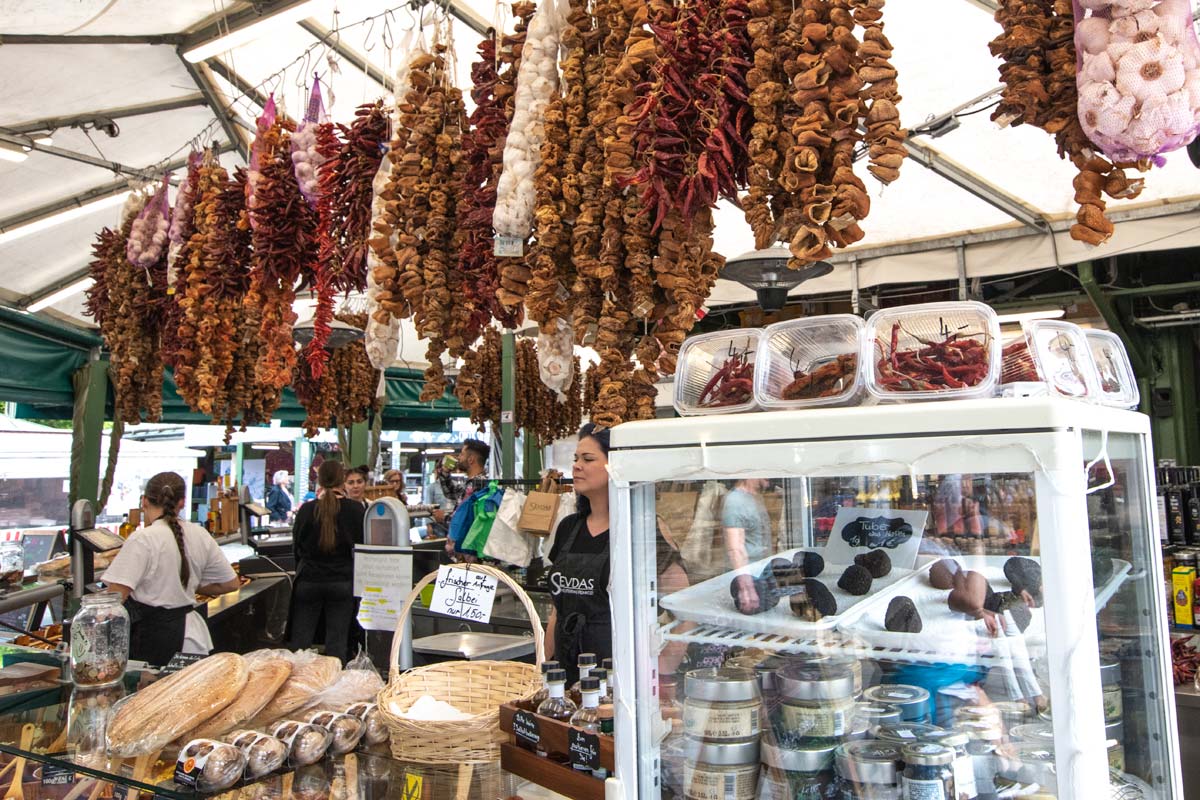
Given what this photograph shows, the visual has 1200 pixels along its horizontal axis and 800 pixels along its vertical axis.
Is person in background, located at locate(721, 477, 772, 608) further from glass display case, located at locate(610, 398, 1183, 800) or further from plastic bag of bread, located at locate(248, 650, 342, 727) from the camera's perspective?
plastic bag of bread, located at locate(248, 650, 342, 727)

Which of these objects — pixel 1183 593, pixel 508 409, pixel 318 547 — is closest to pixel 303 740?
pixel 318 547

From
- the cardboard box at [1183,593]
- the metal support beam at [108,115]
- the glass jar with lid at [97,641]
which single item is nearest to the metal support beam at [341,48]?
the metal support beam at [108,115]

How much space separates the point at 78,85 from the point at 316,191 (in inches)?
Answer: 85.7

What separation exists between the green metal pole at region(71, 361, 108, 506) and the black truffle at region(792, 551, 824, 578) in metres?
5.12

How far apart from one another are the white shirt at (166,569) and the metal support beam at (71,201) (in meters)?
2.53

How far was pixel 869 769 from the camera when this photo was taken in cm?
121

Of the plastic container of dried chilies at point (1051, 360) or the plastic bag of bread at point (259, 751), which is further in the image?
the plastic bag of bread at point (259, 751)

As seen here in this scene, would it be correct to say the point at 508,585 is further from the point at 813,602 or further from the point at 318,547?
the point at 318,547

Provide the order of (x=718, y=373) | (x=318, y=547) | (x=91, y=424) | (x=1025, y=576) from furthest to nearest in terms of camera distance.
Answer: (x=91, y=424) → (x=318, y=547) → (x=718, y=373) → (x=1025, y=576)

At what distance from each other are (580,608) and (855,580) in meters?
1.78

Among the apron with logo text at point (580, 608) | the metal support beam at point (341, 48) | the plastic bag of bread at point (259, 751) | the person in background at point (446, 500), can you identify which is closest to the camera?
the plastic bag of bread at point (259, 751)

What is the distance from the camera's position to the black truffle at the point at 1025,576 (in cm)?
111

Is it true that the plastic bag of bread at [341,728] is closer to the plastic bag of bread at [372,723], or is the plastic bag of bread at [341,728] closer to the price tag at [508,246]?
the plastic bag of bread at [372,723]

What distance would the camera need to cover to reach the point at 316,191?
2.95m
